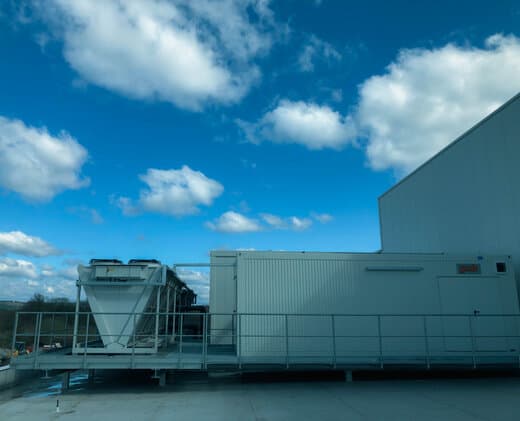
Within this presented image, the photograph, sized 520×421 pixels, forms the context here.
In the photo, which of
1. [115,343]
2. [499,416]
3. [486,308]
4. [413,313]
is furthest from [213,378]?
[486,308]

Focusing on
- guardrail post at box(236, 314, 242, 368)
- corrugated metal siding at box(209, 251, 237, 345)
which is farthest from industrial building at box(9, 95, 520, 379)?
corrugated metal siding at box(209, 251, 237, 345)

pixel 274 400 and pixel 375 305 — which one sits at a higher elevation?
pixel 375 305

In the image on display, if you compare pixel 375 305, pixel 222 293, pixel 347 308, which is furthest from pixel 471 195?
pixel 222 293

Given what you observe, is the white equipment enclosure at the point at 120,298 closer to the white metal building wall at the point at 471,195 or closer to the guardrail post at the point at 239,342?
the guardrail post at the point at 239,342

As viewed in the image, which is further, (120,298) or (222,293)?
(222,293)

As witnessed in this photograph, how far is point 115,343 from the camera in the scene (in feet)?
37.7

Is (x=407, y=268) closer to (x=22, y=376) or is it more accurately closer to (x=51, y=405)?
(x=51, y=405)

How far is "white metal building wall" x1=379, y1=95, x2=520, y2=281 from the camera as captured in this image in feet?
42.7

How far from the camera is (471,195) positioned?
14.7 meters

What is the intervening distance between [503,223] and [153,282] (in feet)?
36.5

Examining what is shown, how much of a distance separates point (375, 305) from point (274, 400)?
174 inches

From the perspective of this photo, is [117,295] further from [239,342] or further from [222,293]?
[222,293]

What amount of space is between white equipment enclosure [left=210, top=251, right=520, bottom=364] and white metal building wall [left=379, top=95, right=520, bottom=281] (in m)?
1.51

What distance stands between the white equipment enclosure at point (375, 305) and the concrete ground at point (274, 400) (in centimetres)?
88
